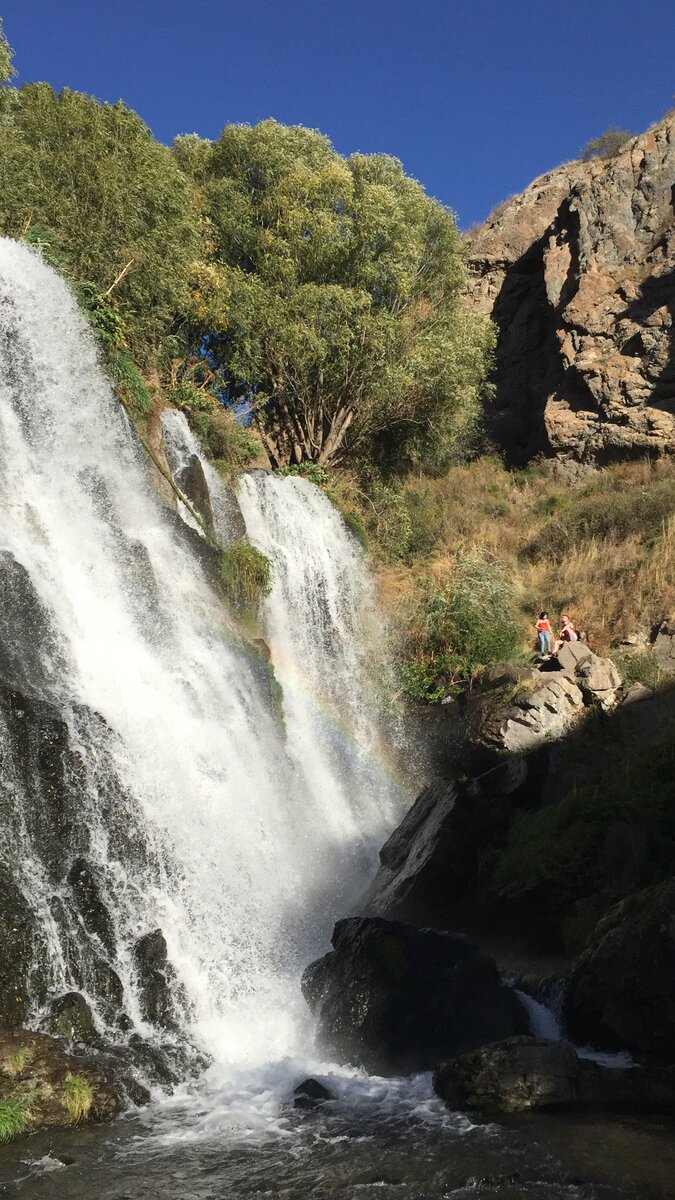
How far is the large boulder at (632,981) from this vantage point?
7176mm

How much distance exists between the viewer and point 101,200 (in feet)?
61.8

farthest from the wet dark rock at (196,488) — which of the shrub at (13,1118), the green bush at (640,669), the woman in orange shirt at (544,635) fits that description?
the shrub at (13,1118)

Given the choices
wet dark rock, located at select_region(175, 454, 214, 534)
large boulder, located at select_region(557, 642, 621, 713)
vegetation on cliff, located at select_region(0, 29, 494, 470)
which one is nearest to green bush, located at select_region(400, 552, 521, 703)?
large boulder, located at select_region(557, 642, 621, 713)

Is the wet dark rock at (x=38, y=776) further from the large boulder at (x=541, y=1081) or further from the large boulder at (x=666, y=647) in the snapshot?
the large boulder at (x=666, y=647)

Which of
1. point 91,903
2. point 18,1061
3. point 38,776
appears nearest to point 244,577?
point 38,776

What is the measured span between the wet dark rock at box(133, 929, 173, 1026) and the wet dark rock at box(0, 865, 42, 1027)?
99cm

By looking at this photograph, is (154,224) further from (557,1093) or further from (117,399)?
Answer: (557,1093)

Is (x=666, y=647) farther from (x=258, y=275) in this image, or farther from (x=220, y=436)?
(x=258, y=275)

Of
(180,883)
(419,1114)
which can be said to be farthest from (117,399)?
(419,1114)

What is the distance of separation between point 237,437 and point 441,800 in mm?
11556

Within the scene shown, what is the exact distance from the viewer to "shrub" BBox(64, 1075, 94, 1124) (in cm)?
675

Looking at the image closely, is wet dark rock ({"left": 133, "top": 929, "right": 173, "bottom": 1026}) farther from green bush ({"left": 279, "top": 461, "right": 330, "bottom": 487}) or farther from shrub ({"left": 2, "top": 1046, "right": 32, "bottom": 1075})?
green bush ({"left": 279, "top": 461, "right": 330, "bottom": 487})

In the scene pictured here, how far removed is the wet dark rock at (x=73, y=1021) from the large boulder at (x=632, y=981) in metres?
4.32

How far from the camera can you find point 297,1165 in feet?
19.3
